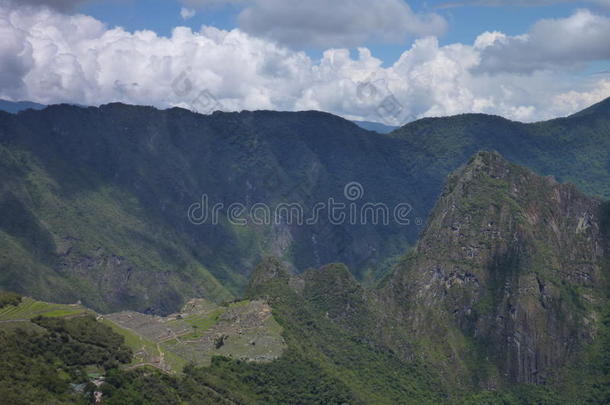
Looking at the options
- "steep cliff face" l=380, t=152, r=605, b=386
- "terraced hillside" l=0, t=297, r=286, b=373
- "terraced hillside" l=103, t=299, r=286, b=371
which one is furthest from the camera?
"steep cliff face" l=380, t=152, r=605, b=386

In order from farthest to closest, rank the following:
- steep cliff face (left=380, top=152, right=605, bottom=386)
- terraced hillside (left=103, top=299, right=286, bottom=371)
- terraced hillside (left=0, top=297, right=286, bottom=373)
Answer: steep cliff face (left=380, top=152, right=605, bottom=386), terraced hillside (left=103, top=299, right=286, bottom=371), terraced hillside (left=0, top=297, right=286, bottom=373)

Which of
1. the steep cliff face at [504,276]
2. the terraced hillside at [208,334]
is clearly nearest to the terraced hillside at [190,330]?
the terraced hillside at [208,334]

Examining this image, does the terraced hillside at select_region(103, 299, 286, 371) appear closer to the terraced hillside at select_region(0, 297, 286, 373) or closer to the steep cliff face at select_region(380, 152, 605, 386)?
the terraced hillside at select_region(0, 297, 286, 373)

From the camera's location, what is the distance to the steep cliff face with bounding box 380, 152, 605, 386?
149 meters

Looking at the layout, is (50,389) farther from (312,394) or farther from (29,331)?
(312,394)

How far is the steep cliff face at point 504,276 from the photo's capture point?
149375mm

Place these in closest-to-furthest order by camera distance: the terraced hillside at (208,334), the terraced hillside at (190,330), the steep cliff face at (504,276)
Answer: the terraced hillside at (190,330), the terraced hillside at (208,334), the steep cliff face at (504,276)

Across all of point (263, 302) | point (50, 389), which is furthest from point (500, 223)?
point (50, 389)

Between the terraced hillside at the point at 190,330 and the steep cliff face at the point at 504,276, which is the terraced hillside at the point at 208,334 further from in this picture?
the steep cliff face at the point at 504,276

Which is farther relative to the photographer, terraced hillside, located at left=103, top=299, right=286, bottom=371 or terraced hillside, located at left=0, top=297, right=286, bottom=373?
terraced hillside, located at left=103, top=299, right=286, bottom=371

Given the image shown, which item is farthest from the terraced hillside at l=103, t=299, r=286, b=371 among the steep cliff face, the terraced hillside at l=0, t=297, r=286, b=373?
the steep cliff face

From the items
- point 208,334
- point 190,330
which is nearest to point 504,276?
point 208,334

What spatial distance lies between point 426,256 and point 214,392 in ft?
258

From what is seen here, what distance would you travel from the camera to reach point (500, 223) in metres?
160
